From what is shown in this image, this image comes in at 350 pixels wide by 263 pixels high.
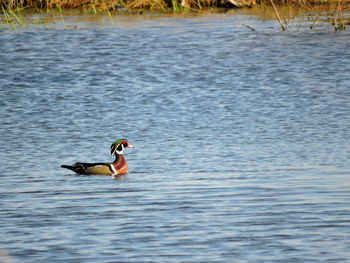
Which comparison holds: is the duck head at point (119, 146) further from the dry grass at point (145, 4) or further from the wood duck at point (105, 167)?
the dry grass at point (145, 4)

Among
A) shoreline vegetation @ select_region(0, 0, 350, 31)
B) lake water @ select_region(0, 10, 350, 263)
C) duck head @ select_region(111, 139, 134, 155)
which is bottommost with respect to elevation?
lake water @ select_region(0, 10, 350, 263)

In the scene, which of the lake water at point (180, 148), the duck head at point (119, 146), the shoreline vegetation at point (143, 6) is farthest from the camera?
the shoreline vegetation at point (143, 6)

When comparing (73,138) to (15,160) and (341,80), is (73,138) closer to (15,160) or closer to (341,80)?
(15,160)

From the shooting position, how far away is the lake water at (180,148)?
8.83 m

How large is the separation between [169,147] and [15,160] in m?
2.01

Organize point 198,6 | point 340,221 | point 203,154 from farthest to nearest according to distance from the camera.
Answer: point 198,6 < point 203,154 < point 340,221

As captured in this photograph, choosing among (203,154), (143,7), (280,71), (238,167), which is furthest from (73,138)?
(143,7)

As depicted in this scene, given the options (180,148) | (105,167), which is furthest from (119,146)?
(180,148)

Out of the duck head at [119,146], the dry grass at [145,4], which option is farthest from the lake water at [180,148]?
the dry grass at [145,4]

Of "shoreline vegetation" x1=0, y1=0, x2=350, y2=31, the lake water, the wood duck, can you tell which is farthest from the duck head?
"shoreline vegetation" x1=0, y1=0, x2=350, y2=31

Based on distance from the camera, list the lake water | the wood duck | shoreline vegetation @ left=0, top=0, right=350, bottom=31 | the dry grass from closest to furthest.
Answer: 1. the lake water
2. the wood duck
3. shoreline vegetation @ left=0, top=0, right=350, bottom=31
4. the dry grass

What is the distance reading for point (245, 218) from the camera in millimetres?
9477

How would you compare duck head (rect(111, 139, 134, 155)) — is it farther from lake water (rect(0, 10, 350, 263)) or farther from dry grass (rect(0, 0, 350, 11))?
dry grass (rect(0, 0, 350, 11))

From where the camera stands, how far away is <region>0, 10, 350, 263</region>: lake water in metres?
8.83
